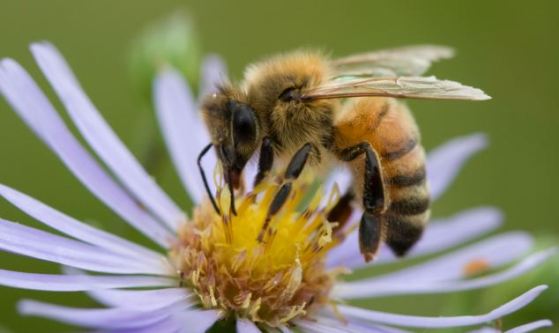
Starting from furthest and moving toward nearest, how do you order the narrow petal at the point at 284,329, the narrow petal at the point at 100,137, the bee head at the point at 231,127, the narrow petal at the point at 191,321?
the narrow petal at the point at 100,137
the narrow petal at the point at 284,329
the bee head at the point at 231,127
the narrow petal at the point at 191,321

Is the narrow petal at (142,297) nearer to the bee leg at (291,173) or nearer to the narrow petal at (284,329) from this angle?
the narrow petal at (284,329)

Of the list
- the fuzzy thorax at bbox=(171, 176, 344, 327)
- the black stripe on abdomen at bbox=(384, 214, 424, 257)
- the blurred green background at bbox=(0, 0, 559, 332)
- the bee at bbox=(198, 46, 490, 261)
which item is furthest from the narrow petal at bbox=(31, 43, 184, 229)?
the blurred green background at bbox=(0, 0, 559, 332)

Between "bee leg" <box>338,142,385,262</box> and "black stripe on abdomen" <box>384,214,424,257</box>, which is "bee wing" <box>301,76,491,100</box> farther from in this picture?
"black stripe on abdomen" <box>384,214,424,257</box>

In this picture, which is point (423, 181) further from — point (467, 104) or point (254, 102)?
point (467, 104)

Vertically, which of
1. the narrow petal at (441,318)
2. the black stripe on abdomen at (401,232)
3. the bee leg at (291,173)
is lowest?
the narrow petal at (441,318)

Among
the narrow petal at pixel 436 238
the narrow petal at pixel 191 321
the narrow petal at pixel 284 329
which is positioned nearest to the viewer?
the narrow petal at pixel 191 321

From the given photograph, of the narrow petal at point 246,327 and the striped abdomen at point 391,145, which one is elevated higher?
the striped abdomen at point 391,145

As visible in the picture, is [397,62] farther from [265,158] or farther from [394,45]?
[394,45]

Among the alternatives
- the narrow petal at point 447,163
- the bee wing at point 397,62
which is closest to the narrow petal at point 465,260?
the narrow petal at point 447,163
